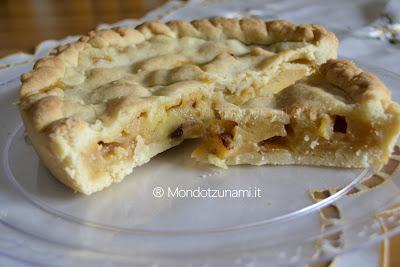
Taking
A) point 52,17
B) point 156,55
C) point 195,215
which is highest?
point 156,55

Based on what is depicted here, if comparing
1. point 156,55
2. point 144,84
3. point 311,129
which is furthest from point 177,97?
point 311,129

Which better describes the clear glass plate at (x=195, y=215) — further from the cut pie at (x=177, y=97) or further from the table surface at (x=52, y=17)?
the table surface at (x=52, y=17)

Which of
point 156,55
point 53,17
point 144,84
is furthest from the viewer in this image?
point 53,17

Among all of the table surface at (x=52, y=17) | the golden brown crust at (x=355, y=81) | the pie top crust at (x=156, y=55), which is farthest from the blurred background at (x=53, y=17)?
the golden brown crust at (x=355, y=81)

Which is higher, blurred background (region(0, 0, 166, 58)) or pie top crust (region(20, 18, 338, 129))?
→ pie top crust (region(20, 18, 338, 129))

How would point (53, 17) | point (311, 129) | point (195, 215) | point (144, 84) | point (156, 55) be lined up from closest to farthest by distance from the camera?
point (195, 215), point (311, 129), point (144, 84), point (156, 55), point (53, 17)

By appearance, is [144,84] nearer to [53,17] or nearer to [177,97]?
[177,97]

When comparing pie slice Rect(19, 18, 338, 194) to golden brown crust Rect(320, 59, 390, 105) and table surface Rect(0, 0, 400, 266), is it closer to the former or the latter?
golden brown crust Rect(320, 59, 390, 105)

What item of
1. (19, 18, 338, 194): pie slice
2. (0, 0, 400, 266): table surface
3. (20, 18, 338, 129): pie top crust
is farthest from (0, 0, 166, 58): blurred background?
(19, 18, 338, 194): pie slice
